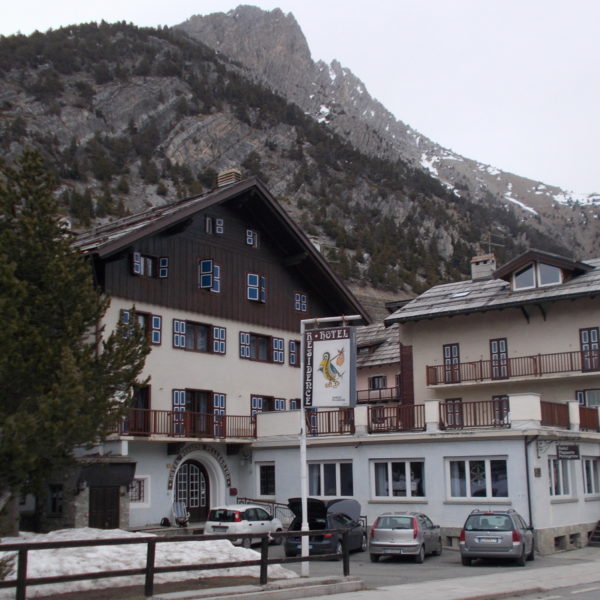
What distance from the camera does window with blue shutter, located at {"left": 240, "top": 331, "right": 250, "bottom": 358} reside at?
37.4 meters

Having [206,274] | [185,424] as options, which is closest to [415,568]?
[185,424]

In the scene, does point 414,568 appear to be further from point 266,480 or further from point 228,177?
point 228,177

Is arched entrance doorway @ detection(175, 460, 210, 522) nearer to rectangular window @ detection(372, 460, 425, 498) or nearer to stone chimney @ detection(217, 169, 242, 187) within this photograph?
rectangular window @ detection(372, 460, 425, 498)

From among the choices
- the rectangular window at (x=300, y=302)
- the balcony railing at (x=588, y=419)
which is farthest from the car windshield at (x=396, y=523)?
the rectangular window at (x=300, y=302)

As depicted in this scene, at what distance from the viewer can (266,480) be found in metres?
35.8

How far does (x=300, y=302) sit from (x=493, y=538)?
1849 cm

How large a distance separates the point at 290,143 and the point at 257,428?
99.6 meters

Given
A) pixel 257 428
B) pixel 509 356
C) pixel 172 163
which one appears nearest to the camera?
pixel 257 428

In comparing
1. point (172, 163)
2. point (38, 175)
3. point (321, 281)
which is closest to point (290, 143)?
point (172, 163)

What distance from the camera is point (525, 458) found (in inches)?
1116

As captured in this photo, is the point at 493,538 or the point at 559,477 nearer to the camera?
the point at 493,538

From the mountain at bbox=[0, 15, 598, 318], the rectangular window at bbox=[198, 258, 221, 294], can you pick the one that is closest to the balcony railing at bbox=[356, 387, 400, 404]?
the rectangular window at bbox=[198, 258, 221, 294]

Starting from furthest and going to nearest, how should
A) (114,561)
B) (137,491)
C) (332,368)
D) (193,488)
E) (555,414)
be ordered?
(193,488) → (137,491) → (555,414) → (332,368) → (114,561)

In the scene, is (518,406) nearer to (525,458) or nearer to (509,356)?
(525,458)
